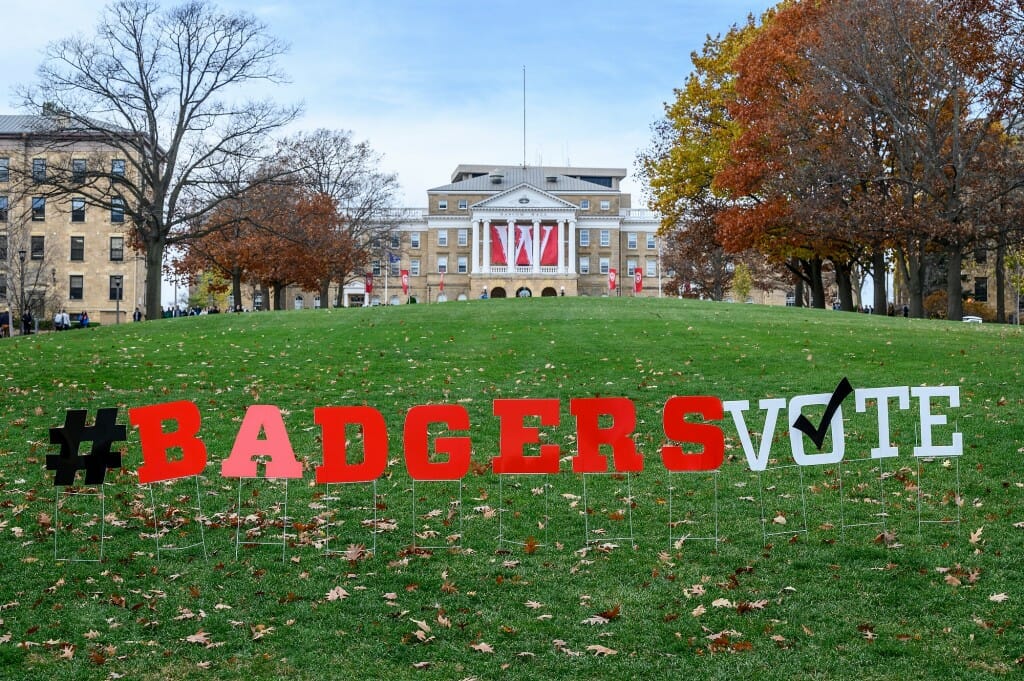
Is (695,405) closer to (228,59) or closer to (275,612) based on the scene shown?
(275,612)

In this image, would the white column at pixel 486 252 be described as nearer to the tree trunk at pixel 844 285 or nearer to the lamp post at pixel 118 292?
the lamp post at pixel 118 292

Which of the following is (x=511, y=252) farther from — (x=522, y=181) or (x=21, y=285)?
(x=21, y=285)

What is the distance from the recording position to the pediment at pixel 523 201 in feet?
314

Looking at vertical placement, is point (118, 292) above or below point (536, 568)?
above

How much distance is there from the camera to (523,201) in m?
95.9

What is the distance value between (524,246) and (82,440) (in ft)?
286

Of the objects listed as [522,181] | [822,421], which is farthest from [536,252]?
[822,421]

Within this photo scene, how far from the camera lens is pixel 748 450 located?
8.00 m

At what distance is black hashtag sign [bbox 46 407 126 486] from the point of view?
755 cm

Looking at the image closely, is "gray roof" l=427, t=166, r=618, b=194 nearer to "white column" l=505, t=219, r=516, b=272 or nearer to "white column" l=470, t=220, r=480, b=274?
"white column" l=470, t=220, r=480, b=274

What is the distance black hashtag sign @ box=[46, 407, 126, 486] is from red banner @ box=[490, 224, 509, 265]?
8603 cm

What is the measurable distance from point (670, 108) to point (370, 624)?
41.7m

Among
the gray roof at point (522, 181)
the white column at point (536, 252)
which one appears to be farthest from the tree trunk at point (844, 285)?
the gray roof at point (522, 181)

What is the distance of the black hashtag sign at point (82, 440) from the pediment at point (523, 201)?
8886 cm
